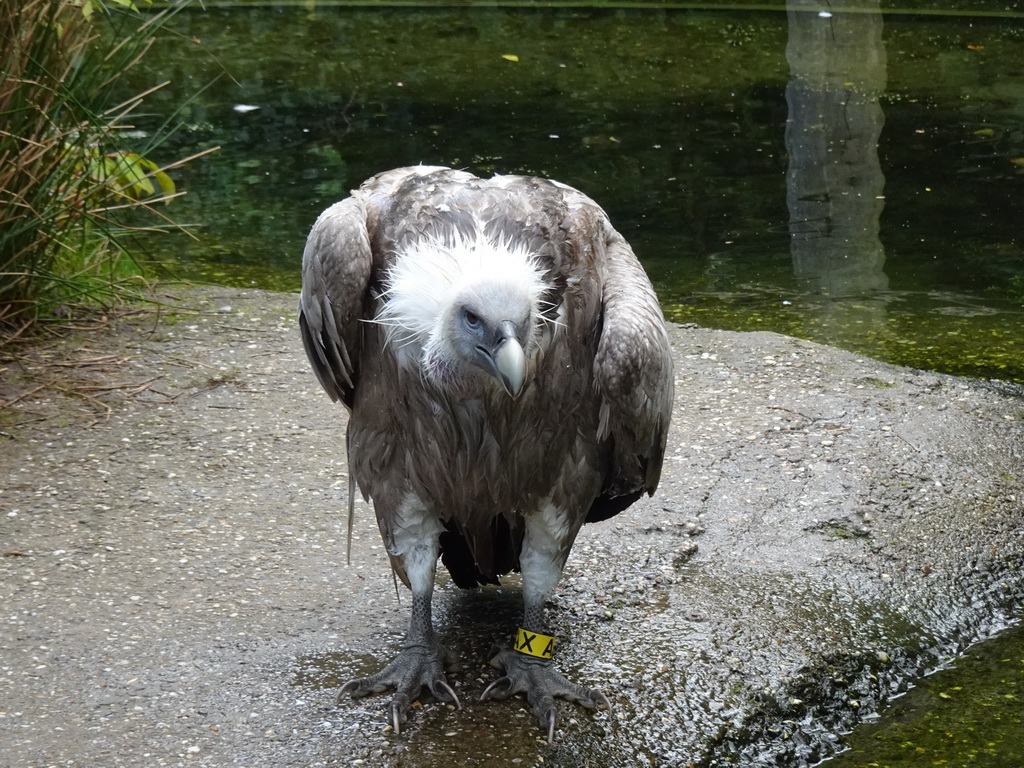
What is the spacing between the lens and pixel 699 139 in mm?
9562

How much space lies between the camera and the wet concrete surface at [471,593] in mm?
3260

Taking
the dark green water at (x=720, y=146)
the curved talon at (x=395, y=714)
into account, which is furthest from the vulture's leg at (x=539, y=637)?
the dark green water at (x=720, y=146)

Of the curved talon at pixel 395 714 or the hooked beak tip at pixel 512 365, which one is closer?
the hooked beak tip at pixel 512 365

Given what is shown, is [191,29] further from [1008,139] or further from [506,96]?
[1008,139]

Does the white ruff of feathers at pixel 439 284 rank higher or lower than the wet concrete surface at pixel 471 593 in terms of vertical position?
higher

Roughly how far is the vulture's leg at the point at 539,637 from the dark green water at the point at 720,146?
80 centimetres

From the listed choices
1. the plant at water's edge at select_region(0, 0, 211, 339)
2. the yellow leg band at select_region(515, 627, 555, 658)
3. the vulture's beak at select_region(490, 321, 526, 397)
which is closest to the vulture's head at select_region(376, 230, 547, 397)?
the vulture's beak at select_region(490, 321, 526, 397)

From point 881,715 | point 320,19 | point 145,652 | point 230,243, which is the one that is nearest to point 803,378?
point 881,715

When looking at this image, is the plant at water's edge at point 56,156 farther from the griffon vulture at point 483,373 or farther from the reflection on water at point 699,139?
the griffon vulture at point 483,373

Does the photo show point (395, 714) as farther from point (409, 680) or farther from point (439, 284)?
point (439, 284)

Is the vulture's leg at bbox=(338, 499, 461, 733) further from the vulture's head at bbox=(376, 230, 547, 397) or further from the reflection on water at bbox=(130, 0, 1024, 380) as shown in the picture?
the reflection on water at bbox=(130, 0, 1024, 380)

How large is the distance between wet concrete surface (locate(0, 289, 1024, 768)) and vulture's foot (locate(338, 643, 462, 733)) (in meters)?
0.05

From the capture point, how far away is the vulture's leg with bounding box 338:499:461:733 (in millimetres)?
3373

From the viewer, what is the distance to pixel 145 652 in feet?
11.6
